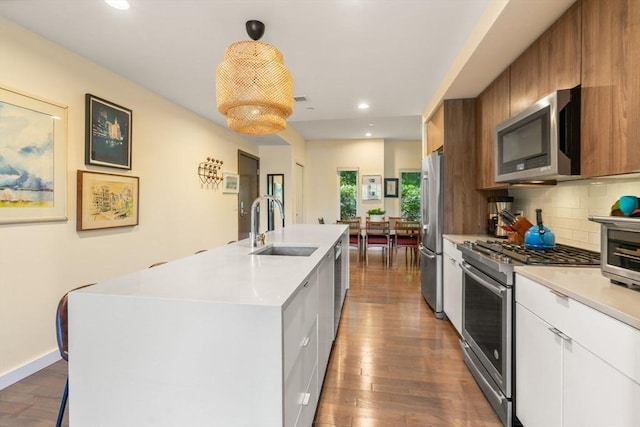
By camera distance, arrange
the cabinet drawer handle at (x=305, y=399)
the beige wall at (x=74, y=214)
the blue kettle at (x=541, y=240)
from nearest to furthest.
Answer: the cabinet drawer handle at (x=305, y=399), the blue kettle at (x=541, y=240), the beige wall at (x=74, y=214)

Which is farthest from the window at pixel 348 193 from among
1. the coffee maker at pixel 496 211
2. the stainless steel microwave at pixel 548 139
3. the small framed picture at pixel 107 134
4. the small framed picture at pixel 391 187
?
the stainless steel microwave at pixel 548 139

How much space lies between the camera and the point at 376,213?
6957 millimetres

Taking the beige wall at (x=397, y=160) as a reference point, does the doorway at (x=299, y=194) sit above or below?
below

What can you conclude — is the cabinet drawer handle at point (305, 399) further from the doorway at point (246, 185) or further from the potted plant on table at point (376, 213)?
the potted plant on table at point (376, 213)

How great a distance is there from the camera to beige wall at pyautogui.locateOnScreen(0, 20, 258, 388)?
2.16m

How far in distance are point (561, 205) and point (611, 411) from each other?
1699 millimetres

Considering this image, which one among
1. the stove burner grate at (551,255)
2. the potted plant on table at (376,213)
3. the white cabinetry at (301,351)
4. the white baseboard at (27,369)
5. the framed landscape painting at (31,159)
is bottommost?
the white baseboard at (27,369)

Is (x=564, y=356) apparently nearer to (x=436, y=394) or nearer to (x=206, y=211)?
(x=436, y=394)

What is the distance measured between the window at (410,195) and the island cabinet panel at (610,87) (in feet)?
20.0

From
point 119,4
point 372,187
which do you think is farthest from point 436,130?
point 372,187

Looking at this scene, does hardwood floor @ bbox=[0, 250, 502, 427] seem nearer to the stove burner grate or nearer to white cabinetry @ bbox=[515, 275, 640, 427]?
white cabinetry @ bbox=[515, 275, 640, 427]

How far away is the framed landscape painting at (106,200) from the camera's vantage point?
263 centimetres

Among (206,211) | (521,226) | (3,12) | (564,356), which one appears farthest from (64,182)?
(521,226)

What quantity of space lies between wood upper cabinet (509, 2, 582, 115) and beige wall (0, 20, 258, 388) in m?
3.21
